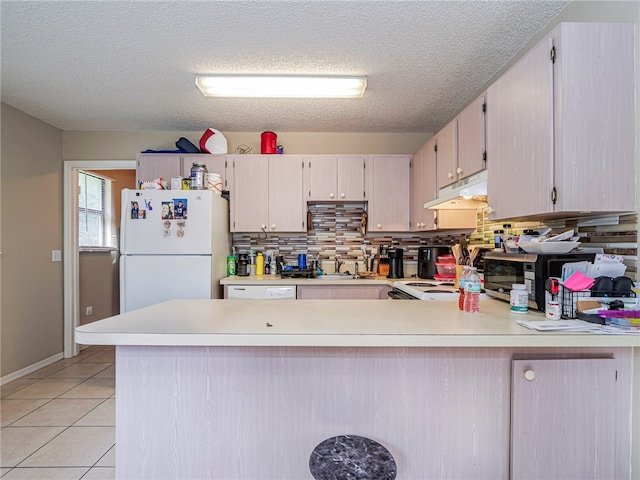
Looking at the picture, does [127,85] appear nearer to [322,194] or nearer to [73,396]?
[322,194]

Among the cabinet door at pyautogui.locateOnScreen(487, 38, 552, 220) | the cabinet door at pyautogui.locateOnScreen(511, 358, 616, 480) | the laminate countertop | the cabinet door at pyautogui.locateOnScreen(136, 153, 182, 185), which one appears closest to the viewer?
the laminate countertop

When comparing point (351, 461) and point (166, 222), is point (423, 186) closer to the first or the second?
point (166, 222)

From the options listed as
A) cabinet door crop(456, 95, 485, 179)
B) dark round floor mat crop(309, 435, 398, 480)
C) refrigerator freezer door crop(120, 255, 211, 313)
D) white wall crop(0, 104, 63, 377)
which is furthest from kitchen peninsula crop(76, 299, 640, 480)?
white wall crop(0, 104, 63, 377)

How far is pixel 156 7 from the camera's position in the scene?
1758mm

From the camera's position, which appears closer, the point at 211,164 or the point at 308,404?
the point at 308,404

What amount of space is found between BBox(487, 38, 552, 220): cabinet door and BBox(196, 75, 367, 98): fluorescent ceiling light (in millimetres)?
1052

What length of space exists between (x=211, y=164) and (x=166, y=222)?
85 centimetres

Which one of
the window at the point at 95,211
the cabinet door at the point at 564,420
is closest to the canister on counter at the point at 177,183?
the window at the point at 95,211

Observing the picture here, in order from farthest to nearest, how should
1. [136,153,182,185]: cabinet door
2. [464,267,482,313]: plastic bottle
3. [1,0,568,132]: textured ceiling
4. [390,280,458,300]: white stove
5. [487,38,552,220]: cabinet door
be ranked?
[136,153,182,185]: cabinet door, [390,280,458,300]: white stove, [1,0,568,132]: textured ceiling, [464,267,482,313]: plastic bottle, [487,38,552,220]: cabinet door

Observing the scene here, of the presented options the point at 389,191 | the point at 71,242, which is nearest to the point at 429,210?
the point at 389,191

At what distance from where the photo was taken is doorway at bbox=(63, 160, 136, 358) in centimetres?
363

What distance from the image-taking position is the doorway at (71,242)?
3.63 m

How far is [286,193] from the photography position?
3420mm

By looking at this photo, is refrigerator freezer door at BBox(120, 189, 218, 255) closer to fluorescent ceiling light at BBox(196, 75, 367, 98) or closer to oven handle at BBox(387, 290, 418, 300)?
fluorescent ceiling light at BBox(196, 75, 367, 98)
